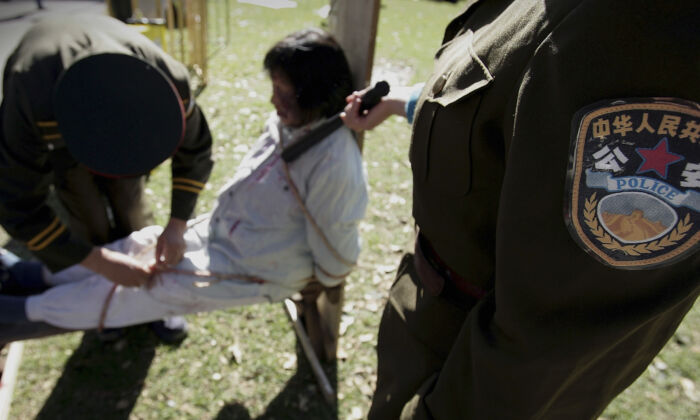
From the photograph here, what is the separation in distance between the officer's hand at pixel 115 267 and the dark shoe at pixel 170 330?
0.95m

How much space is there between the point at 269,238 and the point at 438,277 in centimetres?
125

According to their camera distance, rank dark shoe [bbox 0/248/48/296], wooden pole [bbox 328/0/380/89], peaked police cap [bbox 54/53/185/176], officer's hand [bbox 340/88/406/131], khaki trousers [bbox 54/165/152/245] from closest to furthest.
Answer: officer's hand [bbox 340/88/406/131] < peaked police cap [bbox 54/53/185/176] < wooden pole [bbox 328/0/380/89] < dark shoe [bbox 0/248/48/296] < khaki trousers [bbox 54/165/152/245]

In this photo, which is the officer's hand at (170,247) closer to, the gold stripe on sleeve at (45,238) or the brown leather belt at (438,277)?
the gold stripe on sleeve at (45,238)

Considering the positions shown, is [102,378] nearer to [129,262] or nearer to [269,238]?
[129,262]

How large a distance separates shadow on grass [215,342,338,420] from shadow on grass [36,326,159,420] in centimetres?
61

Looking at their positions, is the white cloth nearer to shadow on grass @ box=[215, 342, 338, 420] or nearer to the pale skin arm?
the pale skin arm

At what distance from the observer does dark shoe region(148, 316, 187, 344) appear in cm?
310

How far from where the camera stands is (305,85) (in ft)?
7.04

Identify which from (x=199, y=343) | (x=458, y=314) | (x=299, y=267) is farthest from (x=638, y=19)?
(x=199, y=343)

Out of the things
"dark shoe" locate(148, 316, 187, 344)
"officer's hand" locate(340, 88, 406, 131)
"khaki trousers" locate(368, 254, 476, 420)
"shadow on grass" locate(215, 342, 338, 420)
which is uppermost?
"officer's hand" locate(340, 88, 406, 131)

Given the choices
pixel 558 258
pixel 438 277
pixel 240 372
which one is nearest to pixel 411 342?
pixel 438 277

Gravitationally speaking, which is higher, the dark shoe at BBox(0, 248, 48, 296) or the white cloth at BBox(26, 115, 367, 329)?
the white cloth at BBox(26, 115, 367, 329)

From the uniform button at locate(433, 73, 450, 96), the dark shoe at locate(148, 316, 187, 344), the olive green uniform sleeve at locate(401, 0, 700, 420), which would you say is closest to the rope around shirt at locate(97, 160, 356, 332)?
the dark shoe at locate(148, 316, 187, 344)

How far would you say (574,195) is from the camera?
77 cm
